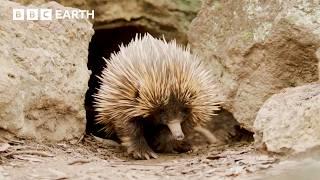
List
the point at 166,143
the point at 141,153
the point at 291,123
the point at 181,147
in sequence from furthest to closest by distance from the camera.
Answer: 1. the point at 181,147
2. the point at 166,143
3. the point at 141,153
4. the point at 291,123

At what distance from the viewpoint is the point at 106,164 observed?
5.48 metres

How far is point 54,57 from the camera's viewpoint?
6070mm

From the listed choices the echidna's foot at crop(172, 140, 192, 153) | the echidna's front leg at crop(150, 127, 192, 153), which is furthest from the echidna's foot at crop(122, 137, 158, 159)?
the echidna's foot at crop(172, 140, 192, 153)

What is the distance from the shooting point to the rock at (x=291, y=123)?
4598 mm

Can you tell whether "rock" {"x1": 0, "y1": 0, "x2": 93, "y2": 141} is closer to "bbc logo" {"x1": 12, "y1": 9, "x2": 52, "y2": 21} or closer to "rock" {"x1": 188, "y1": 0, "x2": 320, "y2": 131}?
"bbc logo" {"x1": 12, "y1": 9, "x2": 52, "y2": 21}

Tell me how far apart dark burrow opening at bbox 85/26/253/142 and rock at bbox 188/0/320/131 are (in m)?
0.62

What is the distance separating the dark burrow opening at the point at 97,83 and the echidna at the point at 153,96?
736 millimetres

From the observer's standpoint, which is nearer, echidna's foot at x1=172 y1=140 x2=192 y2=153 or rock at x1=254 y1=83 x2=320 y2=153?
rock at x1=254 y1=83 x2=320 y2=153

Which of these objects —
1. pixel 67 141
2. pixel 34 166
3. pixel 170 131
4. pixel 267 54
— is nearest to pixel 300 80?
pixel 267 54

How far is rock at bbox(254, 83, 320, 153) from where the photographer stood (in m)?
4.60

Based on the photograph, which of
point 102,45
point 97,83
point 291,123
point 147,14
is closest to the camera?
point 291,123

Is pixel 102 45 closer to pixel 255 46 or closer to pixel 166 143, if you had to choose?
pixel 166 143

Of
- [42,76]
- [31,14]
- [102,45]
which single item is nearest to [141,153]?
[42,76]

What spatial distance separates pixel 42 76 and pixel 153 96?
3.20ft
